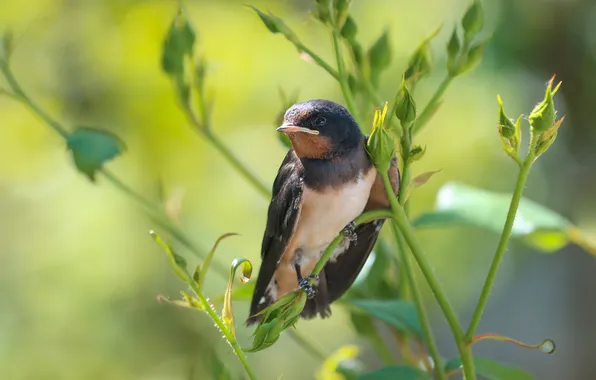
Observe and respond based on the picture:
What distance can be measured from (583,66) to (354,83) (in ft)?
4.67

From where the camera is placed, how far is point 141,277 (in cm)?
143

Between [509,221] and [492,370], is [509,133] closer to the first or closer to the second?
[509,221]

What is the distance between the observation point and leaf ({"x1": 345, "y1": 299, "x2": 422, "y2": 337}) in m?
0.61

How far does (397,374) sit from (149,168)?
0.92 m

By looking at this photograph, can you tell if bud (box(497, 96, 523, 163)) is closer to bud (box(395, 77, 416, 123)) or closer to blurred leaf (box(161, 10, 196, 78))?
bud (box(395, 77, 416, 123))

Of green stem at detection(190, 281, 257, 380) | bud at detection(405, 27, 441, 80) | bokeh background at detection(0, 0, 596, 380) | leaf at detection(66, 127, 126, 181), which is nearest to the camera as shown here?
green stem at detection(190, 281, 257, 380)

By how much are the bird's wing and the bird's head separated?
19 millimetres

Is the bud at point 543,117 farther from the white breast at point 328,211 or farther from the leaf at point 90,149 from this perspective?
the leaf at point 90,149

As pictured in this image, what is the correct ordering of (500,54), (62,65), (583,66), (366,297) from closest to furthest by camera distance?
(366,297), (62,65), (500,54), (583,66)

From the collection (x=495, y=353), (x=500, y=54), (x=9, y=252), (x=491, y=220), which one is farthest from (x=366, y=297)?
(x=495, y=353)

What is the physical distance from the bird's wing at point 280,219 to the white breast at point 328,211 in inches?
0.5

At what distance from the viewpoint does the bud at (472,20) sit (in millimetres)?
574

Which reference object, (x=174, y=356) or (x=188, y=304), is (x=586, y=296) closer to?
(x=174, y=356)

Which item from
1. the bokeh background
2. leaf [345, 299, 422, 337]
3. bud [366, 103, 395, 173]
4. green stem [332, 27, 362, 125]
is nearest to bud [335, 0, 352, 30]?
green stem [332, 27, 362, 125]
